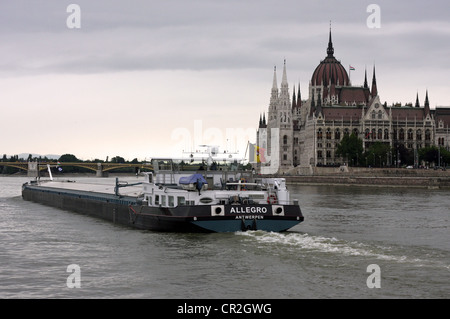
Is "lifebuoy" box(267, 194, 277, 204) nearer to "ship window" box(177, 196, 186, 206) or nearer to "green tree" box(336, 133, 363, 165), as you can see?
"ship window" box(177, 196, 186, 206)

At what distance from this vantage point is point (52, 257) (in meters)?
29.1

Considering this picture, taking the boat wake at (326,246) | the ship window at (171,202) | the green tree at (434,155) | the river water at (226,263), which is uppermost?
the green tree at (434,155)

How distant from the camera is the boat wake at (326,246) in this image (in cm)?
2794

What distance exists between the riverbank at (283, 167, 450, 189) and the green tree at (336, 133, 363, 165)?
13.3 metres

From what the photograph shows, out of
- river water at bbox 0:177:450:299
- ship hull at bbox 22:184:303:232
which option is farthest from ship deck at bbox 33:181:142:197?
river water at bbox 0:177:450:299

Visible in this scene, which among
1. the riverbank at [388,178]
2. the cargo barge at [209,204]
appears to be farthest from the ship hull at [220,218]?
the riverbank at [388,178]

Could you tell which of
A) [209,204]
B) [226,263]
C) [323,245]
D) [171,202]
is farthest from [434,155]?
[226,263]

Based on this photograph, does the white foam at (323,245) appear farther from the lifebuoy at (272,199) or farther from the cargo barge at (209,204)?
the lifebuoy at (272,199)

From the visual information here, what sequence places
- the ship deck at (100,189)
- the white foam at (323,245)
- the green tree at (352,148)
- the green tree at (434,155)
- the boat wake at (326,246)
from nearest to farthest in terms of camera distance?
the boat wake at (326,246) → the white foam at (323,245) → the ship deck at (100,189) → the green tree at (434,155) → the green tree at (352,148)

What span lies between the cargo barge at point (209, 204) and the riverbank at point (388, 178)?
85.8 metres

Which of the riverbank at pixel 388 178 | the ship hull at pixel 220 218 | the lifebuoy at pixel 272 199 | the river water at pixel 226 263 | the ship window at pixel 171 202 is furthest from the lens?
the riverbank at pixel 388 178

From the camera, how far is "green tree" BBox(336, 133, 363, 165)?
184 m

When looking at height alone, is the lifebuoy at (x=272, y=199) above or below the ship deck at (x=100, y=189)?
above
